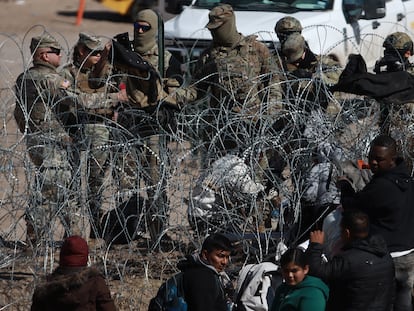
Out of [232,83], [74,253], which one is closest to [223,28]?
[232,83]

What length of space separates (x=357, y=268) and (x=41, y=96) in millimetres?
2766

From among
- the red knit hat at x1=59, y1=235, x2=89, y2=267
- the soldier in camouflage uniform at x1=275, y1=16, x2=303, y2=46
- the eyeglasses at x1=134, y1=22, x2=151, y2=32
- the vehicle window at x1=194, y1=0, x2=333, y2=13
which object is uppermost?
the eyeglasses at x1=134, y1=22, x2=151, y2=32

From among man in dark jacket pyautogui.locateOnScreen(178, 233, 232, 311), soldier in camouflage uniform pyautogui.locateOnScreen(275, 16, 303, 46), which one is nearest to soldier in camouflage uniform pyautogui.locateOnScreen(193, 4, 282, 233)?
soldier in camouflage uniform pyautogui.locateOnScreen(275, 16, 303, 46)

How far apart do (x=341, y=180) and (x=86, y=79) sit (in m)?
2.32

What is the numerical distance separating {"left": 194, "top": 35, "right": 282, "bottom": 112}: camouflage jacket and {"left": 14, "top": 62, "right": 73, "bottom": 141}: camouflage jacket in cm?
99

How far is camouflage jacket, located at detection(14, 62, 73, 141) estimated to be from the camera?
27.5ft

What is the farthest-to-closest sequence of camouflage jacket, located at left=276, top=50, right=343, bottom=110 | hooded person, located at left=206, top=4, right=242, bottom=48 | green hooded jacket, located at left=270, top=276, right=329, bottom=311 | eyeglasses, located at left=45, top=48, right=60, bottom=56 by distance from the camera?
hooded person, located at left=206, top=4, right=242, bottom=48, eyeglasses, located at left=45, top=48, right=60, bottom=56, camouflage jacket, located at left=276, top=50, right=343, bottom=110, green hooded jacket, located at left=270, top=276, right=329, bottom=311

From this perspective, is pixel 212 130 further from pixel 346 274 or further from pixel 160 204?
pixel 346 274

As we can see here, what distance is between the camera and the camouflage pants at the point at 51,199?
25.1 feet

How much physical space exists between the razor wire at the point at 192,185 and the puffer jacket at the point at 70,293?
147cm

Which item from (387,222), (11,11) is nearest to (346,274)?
(387,222)

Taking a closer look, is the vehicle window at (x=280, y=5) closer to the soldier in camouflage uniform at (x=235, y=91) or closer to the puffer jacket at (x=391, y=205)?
the soldier in camouflage uniform at (x=235, y=91)

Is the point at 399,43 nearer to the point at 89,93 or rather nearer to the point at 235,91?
the point at 235,91

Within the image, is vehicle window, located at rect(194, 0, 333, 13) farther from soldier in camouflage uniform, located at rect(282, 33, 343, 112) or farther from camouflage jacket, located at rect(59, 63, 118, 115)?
camouflage jacket, located at rect(59, 63, 118, 115)
